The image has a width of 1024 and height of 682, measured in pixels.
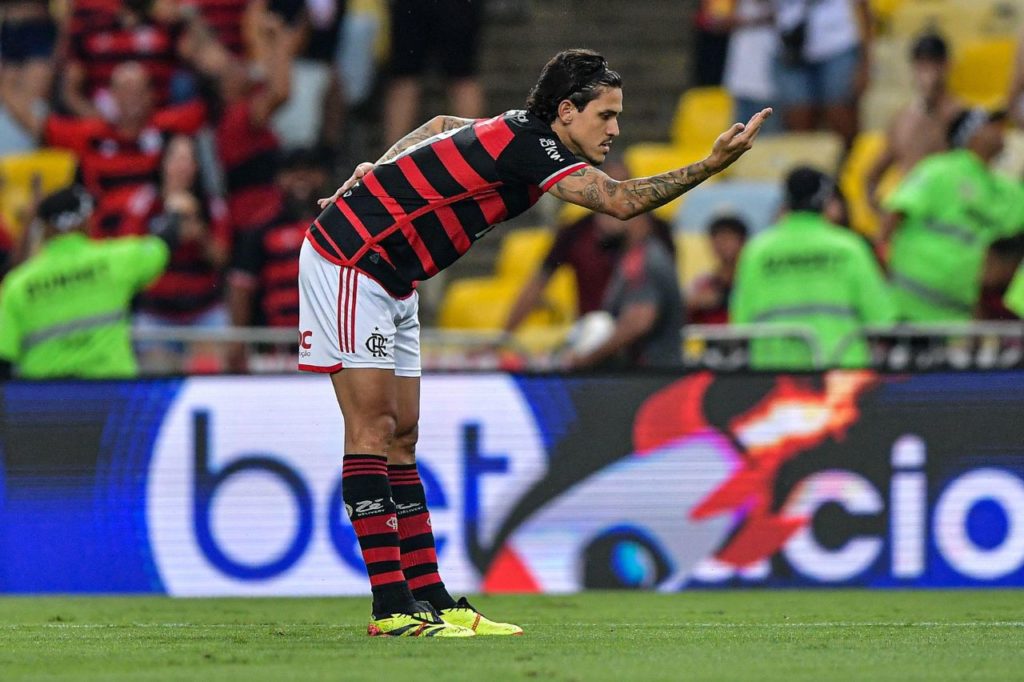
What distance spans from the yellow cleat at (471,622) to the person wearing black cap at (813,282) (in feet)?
13.1

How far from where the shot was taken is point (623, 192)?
6.56 meters

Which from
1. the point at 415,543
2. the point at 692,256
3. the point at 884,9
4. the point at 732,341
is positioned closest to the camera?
the point at 415,543

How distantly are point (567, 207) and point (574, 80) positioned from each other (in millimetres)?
7593

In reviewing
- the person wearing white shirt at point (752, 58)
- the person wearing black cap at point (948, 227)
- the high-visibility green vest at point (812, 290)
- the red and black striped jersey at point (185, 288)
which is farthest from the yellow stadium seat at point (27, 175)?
the person wearing black cap at point (948, 227)

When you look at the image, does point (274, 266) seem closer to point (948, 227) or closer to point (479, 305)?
point (479, 305)

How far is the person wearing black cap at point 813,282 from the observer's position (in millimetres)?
10695

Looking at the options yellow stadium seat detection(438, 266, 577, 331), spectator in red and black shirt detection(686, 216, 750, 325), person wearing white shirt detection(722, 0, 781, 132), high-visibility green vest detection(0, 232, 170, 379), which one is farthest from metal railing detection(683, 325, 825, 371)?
person wearing white shirt detection(722, 0, 781, 132)

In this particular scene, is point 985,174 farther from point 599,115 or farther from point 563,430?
point 599,115

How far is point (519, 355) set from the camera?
12039mm

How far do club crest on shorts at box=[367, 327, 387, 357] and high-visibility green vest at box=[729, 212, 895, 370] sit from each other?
13.7 ft

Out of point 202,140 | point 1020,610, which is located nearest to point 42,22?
point 202,140

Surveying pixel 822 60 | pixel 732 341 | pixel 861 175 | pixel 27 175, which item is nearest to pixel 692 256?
pixel 861 175

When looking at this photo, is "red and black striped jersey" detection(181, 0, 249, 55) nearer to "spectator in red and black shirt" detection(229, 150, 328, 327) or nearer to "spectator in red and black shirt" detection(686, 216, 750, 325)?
"spectator in red and black shirt" detection(229, 150, 328, 327)

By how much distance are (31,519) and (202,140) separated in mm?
4939
